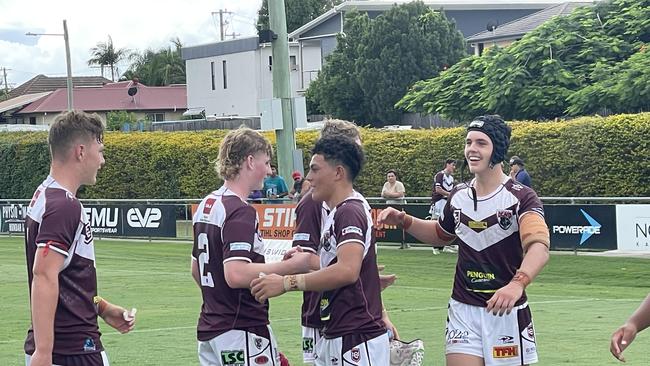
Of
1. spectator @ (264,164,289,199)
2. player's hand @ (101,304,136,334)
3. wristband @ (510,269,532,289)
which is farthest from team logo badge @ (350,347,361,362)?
spectator @ (264,164,289,199)

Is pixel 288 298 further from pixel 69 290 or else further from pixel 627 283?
pixel 69 290

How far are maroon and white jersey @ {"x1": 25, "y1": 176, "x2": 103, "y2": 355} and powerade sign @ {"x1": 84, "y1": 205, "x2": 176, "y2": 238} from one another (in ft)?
84.0

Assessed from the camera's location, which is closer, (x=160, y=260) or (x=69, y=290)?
(x=69, y=290)

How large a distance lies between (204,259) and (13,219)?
31.8 metres

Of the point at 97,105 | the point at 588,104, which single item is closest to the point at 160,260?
the point at 588,104

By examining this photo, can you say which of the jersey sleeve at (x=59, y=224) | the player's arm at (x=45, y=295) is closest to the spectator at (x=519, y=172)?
the jersey sleeve at (x=59, y=224)

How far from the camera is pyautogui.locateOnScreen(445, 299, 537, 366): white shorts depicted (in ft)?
24.1

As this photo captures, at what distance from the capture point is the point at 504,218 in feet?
24.0

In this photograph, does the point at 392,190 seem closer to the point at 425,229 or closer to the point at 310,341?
the point at 425,229

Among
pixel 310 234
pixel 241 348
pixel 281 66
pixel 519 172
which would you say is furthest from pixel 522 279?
pixel 519 172

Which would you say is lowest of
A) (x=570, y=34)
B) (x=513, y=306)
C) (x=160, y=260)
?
(x=160, y=260)

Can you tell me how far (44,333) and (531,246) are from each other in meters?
2.98

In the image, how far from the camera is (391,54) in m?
60.4

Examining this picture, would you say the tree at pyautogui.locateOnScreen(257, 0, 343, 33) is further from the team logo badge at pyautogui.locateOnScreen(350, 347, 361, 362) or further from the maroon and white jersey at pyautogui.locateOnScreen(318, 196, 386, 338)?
the team logo badge at pyautogui.locateOnScreen(350, 347, 361, 362)
